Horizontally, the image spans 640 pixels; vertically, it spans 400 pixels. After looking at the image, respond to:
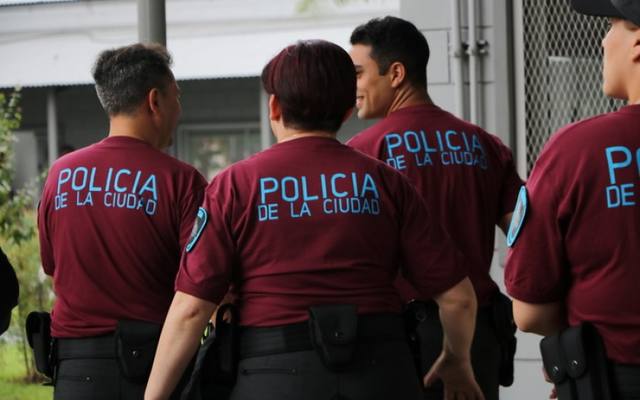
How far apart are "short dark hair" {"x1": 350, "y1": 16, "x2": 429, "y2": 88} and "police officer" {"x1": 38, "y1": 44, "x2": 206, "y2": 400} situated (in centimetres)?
A: 86

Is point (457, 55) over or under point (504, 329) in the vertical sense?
over

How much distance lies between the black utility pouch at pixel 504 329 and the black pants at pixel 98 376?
1238 mm

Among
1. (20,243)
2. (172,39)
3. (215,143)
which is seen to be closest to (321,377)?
(20,243)

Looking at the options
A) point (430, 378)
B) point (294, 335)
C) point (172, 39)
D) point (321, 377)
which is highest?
point (172, 39)

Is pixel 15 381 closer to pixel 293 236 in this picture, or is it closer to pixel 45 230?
pixel 45 230

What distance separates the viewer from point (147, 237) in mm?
3996

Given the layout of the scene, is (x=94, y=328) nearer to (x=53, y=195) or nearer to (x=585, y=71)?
(x=53, y=195)

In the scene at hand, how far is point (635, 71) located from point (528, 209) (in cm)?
41

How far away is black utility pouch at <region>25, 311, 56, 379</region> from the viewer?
167 inches

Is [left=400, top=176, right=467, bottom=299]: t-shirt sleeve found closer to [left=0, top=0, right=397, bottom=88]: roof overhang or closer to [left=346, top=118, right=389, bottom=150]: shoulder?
[left=346, top=118, right=389, bottom=150]: shoulder

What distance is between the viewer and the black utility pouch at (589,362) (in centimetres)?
298

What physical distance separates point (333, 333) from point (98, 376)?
112 centimetres

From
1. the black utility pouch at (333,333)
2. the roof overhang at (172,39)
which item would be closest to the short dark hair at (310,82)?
the black utility pouch at (333,333)

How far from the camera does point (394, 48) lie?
14.9 feet
